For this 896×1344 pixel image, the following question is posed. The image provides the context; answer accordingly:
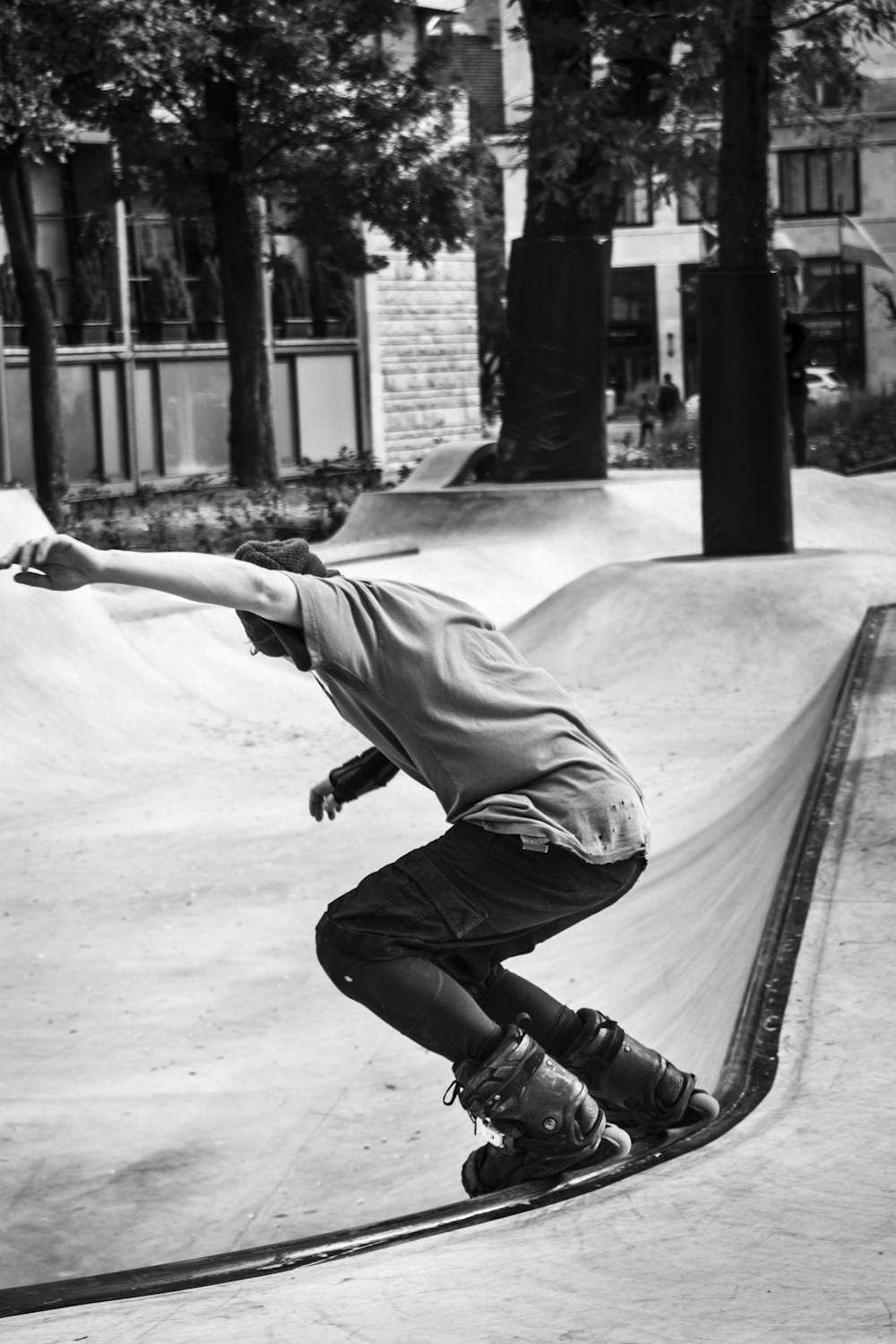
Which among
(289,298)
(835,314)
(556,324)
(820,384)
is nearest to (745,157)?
(556,324)

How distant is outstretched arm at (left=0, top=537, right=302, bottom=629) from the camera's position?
8.55 feet

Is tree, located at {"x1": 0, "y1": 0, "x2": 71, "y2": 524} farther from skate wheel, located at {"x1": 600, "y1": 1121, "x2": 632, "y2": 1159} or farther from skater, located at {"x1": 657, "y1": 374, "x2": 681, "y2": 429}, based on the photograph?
skater, located at {"x1": 657, "y1": 374, "x2": 681, "y2": 429}

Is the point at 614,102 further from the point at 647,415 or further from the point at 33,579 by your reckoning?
the point at 647,415

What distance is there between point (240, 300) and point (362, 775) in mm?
16041

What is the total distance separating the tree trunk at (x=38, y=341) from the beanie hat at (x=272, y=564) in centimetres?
1458

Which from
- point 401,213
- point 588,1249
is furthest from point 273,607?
point 401,213

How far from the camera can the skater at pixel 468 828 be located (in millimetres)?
2834

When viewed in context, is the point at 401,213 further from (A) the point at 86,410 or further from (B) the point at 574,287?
(A) the point at 86,410

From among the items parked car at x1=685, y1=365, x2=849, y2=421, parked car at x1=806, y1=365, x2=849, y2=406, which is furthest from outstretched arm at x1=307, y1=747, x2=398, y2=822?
parked car at x1=806, y1=365, x2=849, y2=406

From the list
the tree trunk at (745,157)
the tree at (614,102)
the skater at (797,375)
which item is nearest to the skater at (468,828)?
the tree trunk at (745,157)

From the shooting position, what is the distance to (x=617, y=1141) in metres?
3.14

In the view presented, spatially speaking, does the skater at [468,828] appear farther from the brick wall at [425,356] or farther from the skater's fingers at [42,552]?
the brick wall at [425,356]

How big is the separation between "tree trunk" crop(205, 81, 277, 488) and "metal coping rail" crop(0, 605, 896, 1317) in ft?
49.8

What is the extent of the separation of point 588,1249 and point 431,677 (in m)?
0.95
